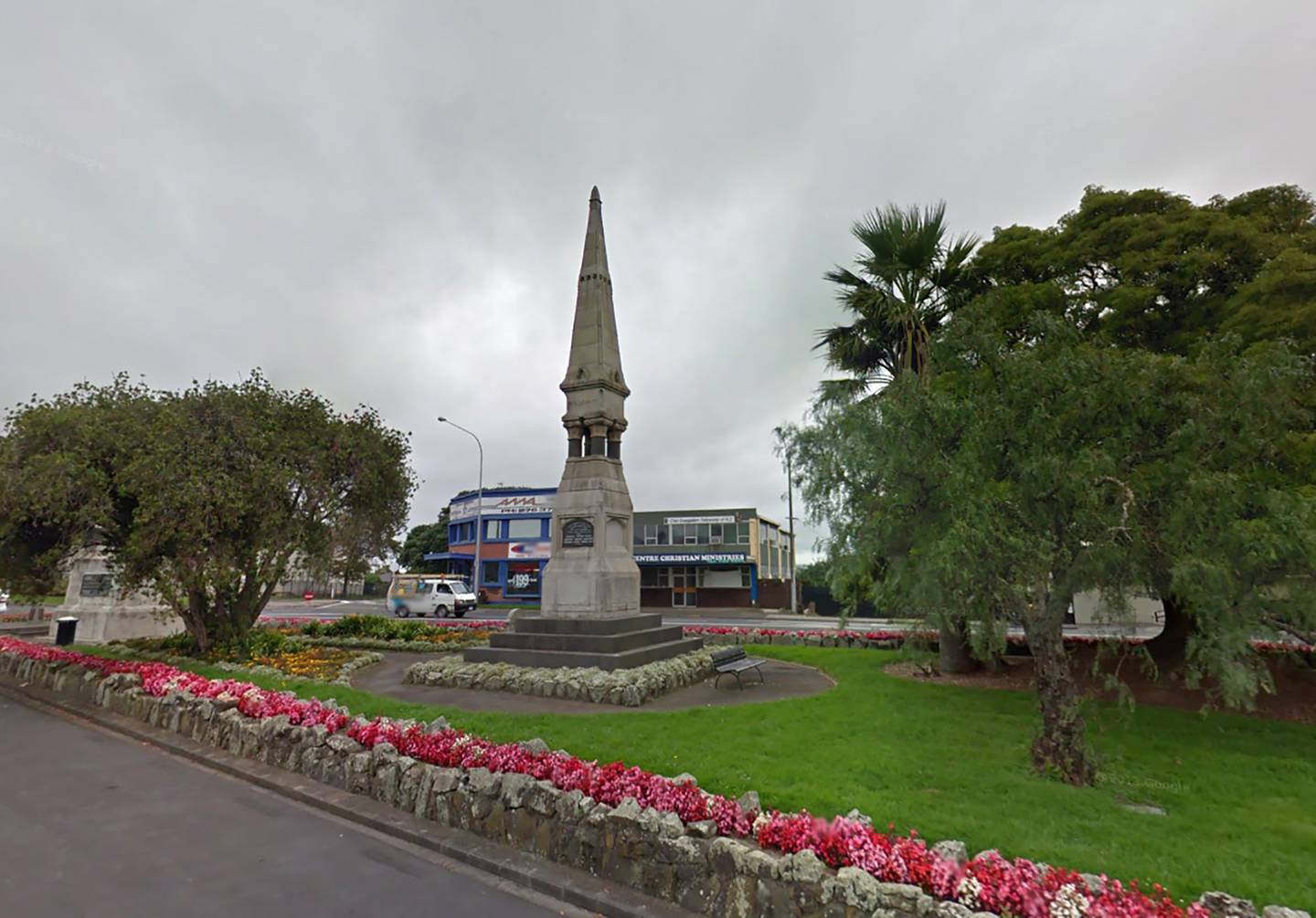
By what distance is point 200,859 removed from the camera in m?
5.32

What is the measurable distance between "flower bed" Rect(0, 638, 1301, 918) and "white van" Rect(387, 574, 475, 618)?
25.8 m

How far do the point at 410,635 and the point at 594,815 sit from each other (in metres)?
15.7

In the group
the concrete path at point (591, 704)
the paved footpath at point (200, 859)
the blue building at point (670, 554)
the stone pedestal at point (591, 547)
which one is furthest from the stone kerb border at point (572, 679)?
the blue building at point (670, 554)

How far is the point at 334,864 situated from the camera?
5258 millimetres

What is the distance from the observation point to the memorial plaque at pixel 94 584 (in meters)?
20.4

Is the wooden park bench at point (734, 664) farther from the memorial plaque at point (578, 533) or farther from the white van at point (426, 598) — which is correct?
the white van at point (426, 598)

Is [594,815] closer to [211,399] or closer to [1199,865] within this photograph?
[1199,865]

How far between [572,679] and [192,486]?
886 centimetres

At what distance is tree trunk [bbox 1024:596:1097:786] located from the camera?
21.1ft

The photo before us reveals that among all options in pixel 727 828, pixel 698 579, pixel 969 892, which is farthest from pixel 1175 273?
pixel 698 579

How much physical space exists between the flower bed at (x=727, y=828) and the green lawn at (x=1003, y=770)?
729 mm

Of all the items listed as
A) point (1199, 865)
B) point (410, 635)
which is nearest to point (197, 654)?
point (410, 635)

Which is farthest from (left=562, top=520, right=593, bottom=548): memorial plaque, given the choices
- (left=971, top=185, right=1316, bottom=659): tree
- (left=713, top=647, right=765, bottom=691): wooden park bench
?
(left=971, top=185, right=1316, bottom=659): tree

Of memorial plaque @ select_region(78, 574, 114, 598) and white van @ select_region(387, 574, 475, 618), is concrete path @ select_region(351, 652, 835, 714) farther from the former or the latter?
white van @ select_region(387, 574, 475, 618)
